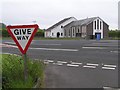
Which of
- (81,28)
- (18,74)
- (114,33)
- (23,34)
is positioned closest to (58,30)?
(81,28)

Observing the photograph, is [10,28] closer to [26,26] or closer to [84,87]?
[26,26]

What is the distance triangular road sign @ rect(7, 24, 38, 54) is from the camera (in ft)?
25.3

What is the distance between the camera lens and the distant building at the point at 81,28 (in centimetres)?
7988

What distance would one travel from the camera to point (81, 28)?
272 ft

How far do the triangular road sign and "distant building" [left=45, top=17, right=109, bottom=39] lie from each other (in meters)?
71.6

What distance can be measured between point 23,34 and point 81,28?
75.6 metres

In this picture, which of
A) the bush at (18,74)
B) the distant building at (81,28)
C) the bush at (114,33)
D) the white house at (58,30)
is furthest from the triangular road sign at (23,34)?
the white house at (58,30)

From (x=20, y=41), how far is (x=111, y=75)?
15.8 feet

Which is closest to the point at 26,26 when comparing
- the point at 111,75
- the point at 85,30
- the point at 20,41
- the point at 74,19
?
the point at 20,41

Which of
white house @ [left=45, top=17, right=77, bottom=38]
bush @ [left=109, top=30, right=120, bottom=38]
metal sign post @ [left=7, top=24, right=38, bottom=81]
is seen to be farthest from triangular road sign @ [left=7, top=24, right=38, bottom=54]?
white house @ [left=45, top=17, right=77, bottom=38]

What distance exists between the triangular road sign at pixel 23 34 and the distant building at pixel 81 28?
71.6m

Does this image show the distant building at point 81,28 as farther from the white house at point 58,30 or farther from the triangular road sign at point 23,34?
the triangular road sign at point 23,34

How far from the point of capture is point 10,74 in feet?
28.9

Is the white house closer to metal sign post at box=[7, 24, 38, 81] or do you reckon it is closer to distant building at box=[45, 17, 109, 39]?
distant building at box=[45, 17, 109, 39]
